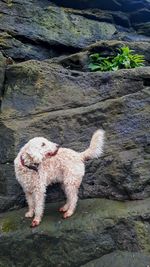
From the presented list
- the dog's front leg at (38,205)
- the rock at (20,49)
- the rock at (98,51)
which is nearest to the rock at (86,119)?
the dog's front leg at (38,205)

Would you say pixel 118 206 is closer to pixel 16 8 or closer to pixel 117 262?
pixel 117 262

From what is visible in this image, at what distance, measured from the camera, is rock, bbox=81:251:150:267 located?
6723mm

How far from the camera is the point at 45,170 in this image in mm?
7129

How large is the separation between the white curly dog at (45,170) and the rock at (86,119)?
27.8 inches

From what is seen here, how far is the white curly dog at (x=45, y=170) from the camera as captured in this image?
7.01 metres

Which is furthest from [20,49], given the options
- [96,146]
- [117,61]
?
[96,146]

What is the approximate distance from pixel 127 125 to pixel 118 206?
1855 mm

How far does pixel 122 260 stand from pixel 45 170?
1962 mm

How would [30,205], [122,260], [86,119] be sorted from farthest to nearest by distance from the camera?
[86,119] < [30,205] < [122,260]

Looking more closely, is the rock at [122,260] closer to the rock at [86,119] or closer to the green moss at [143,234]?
the green moss at [143,234]

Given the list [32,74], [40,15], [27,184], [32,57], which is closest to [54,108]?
[32,74]

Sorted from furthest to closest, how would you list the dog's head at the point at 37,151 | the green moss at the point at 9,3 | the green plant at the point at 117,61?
the green moss at the point at 9,3, the green plant at the point at 117,61, the dog's head at the point at 37,151

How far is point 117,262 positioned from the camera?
6.79 meters

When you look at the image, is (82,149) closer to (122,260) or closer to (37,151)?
(37,151)
